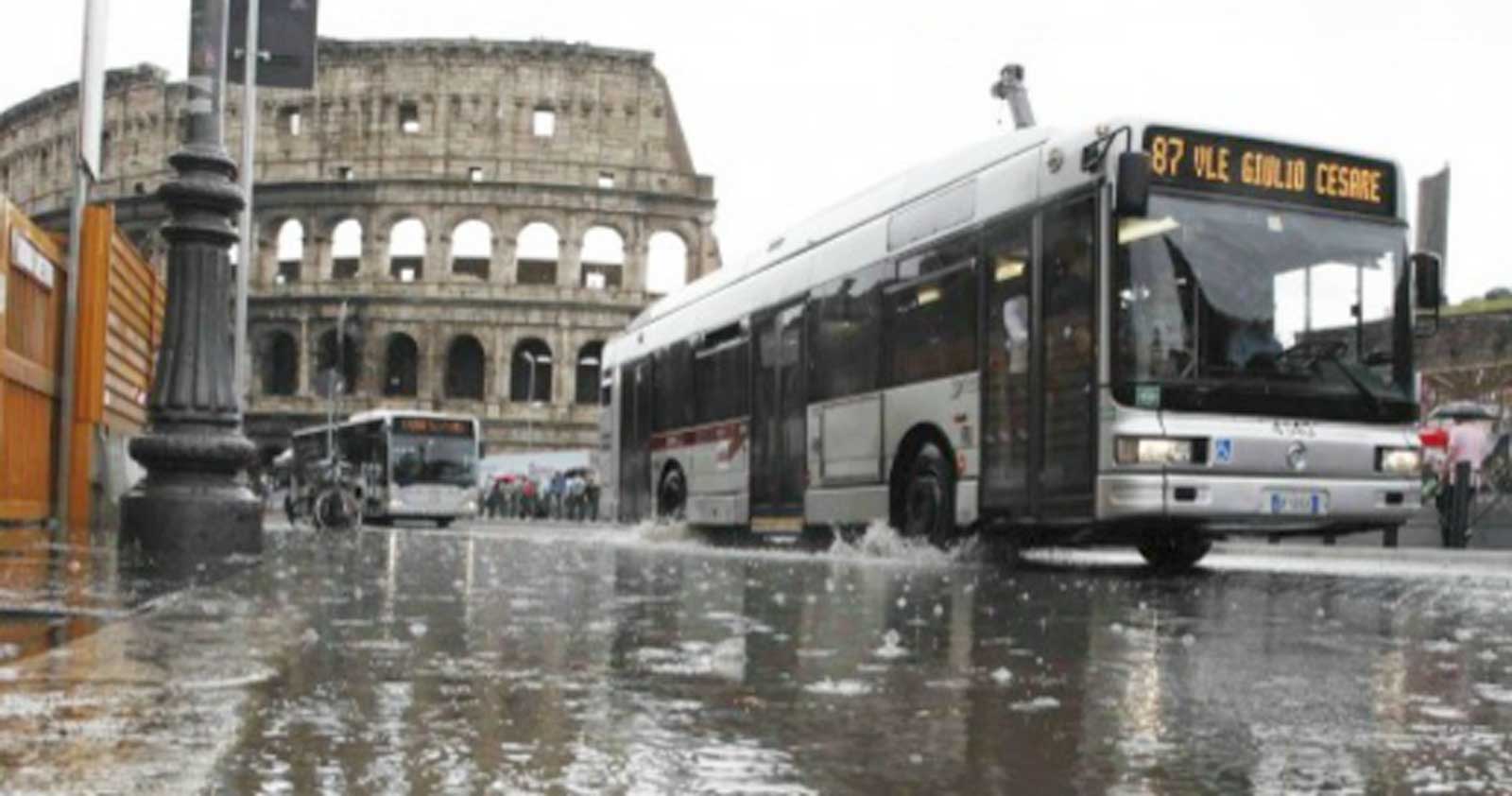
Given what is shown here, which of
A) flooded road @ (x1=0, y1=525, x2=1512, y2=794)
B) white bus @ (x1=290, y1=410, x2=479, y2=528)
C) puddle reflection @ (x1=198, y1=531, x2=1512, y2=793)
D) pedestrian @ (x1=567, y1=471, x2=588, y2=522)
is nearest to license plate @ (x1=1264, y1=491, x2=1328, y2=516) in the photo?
flooded road @ (x1=0, y1=525, x2=1512, y2=794)

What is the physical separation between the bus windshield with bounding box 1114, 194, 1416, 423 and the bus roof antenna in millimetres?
12332

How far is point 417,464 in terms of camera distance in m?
35.5

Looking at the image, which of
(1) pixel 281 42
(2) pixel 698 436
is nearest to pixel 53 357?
(2) pixel 698 436

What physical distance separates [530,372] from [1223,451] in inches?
2539

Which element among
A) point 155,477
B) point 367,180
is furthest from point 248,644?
point 367,180

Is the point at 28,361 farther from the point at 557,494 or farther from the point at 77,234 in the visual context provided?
the point at 557,494

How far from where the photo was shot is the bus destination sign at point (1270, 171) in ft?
34.0

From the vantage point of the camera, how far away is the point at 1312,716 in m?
3.48

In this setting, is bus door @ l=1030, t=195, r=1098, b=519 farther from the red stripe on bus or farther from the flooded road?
the red stripe on bus

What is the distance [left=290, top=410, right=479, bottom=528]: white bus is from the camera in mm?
34844

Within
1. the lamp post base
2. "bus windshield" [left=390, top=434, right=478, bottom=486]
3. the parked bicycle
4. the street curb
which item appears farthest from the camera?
"bus windshield" [left=390, top=434, right=478, bottom=486]

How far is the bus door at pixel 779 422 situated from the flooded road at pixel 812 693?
6.97 meters

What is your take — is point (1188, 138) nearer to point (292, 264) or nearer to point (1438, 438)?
point (1438, 438)

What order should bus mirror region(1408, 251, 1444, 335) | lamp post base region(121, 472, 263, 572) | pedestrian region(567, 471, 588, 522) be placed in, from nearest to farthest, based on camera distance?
lamp post base region(121, 472, 263, 572) < bus mirror region(1408, 251, 1444, 335) < pedestrian region(567, 471, 588, 522)
